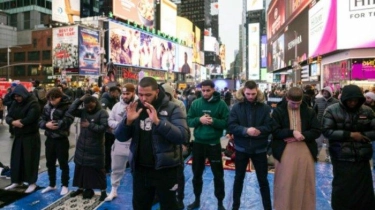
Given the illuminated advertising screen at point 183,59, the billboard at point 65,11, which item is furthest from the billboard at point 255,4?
the billboard at point 65,11

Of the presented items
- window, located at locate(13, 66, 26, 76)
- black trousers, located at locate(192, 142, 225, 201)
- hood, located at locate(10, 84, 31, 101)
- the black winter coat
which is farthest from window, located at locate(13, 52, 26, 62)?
the black winter coat

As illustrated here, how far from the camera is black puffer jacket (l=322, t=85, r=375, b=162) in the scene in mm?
3893

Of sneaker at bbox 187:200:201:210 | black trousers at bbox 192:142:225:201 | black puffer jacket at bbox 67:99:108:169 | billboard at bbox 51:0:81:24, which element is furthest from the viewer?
billboard at bbox 51:0:81:24

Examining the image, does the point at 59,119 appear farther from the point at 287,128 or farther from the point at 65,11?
the point at 65,11

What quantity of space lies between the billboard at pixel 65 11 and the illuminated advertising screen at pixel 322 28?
3348 cm

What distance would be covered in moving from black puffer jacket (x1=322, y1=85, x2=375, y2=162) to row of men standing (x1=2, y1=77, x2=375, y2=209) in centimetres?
1

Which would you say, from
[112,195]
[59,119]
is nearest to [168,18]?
[59,119]

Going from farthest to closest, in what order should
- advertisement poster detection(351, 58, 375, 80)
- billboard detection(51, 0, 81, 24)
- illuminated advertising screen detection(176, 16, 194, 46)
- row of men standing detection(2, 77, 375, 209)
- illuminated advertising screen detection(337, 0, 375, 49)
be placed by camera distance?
illuminated advertising screen detection(176, 16, 194, 46) → billboard detection(51, 0, 81, 24) → advertisement poster detection(351, 58, 375, 80) → illuminated advertising screen detection(337, 0, 375, 49) → row of men standing detection(2, 77, 375, 209)

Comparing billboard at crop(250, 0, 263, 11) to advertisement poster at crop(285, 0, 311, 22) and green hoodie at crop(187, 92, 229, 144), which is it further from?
green hoodie at crop(187, 92, 229, 144)

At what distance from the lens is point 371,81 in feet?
73.1

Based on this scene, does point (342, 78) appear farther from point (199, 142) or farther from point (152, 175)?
point (152, 175)

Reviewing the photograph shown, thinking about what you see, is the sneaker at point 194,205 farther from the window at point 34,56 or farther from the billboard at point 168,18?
the billboard at point 168,18

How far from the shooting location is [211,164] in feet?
16.1

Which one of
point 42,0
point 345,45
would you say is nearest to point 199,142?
point 345,45
